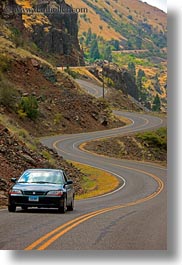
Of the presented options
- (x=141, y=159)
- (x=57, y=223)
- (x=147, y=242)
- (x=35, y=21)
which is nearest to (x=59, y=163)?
(x=141, y=159)

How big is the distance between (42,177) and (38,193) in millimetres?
1207

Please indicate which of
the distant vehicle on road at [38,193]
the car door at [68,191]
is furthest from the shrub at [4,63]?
the distant vehicle on road at [38,193]

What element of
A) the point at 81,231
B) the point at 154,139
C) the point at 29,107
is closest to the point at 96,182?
the point at 154,139

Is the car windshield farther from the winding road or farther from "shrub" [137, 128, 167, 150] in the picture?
"shrub" [137, 128, 167, 150]

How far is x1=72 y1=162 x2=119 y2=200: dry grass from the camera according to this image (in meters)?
41.4

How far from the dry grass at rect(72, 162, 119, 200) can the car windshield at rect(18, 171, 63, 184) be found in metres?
15.3

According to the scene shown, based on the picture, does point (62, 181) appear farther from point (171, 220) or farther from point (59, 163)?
point (59, 163)

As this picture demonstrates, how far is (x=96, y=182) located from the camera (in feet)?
155

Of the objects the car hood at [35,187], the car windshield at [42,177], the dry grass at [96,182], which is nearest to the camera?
the car hood at [35,187]

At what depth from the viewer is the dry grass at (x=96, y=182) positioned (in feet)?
136

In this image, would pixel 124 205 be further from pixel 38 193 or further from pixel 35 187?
pixel 38 193

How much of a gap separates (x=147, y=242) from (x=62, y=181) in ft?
24.3

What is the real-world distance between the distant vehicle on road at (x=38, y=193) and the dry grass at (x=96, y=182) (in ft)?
51.9

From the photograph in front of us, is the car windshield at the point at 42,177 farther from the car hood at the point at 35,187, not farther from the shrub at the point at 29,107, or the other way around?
the shrub at the point at 29,107
